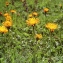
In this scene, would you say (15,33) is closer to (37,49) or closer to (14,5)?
(37,49)

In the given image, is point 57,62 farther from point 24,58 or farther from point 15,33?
point 15,33

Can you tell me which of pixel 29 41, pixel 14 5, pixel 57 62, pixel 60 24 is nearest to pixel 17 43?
pixel 29 41

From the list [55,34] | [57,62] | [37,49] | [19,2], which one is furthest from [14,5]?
[57,62]

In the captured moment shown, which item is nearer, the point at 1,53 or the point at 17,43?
the point at 1,53

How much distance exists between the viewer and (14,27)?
501 centimetres

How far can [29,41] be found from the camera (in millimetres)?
4543

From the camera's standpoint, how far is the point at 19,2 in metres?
6.54

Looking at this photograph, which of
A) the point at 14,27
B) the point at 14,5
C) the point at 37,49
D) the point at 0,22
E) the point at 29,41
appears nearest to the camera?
the point at 37,49

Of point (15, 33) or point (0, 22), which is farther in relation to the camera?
point (0, 22)

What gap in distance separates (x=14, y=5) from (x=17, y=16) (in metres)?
0.74

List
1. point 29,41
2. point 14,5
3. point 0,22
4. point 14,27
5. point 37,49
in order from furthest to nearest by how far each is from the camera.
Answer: point 14,5 < point 0,22 < point 14,27 < point 29,41 < point 37,49

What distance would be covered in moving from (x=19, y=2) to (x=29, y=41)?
7.16ft

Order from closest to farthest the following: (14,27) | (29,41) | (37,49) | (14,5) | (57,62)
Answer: (57,62), (37,49), (29,41), (14,27), (14,5)

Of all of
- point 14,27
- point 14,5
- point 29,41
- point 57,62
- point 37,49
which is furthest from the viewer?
point 14,5
